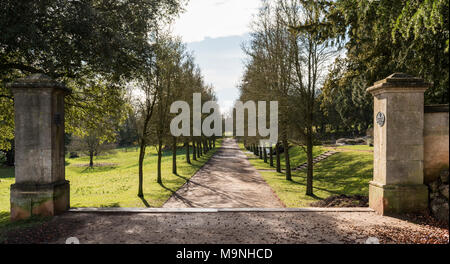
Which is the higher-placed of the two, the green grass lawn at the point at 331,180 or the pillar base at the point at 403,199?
the pillar base at the point at 403,199

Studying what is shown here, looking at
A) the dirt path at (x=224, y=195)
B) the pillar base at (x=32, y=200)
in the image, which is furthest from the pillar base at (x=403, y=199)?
the pillar base at (x=32, y=200)

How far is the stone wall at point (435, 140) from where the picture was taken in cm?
700

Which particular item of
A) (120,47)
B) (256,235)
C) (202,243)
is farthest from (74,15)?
(256,235)

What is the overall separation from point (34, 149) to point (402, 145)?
10.1 metres

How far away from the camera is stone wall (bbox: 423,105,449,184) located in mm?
7000

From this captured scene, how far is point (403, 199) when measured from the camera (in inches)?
283

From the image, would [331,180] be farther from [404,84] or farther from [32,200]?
[32,200]

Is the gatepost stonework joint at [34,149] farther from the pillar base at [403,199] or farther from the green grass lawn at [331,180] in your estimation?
the pillar base at [403,199]

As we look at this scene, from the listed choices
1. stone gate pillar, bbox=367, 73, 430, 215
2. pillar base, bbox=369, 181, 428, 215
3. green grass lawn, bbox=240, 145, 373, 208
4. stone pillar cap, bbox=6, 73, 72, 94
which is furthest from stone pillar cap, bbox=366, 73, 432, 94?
stone pillar cap, bbox=6, 73, 72, 94

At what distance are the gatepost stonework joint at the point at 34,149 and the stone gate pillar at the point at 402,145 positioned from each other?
9.17 meters

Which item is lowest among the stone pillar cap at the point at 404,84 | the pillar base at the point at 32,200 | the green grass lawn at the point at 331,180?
the green grass lawn at the point at 331,180

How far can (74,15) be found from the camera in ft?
29.0

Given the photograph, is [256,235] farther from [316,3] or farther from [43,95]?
[316,3]

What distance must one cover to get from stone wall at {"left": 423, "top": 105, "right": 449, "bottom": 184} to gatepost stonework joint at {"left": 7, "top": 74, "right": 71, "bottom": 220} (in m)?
10.3
